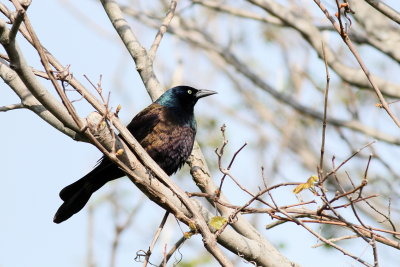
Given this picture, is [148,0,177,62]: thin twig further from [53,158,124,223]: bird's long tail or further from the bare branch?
the bare branch

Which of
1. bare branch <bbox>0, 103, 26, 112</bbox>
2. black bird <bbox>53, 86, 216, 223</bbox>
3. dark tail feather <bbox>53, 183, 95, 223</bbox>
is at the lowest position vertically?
bare branch <bbox>0, 103, 26, 112</bbox>

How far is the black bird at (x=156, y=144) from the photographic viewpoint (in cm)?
449

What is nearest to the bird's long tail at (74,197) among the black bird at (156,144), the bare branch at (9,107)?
the black bird at (156,144)

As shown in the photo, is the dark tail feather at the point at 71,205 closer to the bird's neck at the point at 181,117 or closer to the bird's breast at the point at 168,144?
the bird's breast at the point at 168,144

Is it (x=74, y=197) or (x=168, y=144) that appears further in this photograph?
(x=168, y=144)

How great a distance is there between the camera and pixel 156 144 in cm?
501

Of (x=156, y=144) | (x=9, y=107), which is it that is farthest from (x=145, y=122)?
(x=9, y=107)

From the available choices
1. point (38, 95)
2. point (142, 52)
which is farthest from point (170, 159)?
point (38, 95)

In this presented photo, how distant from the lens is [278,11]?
19.1 feet

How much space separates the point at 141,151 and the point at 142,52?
158 cm

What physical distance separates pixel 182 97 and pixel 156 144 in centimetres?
86

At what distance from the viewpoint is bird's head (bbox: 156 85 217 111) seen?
549cm

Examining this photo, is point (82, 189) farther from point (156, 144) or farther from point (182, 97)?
point (182, 97)

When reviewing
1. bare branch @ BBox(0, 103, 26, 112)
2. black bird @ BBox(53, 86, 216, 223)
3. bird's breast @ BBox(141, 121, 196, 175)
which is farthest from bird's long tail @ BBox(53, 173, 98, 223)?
bare branch @ BBox(0, 103, 26, 112)
